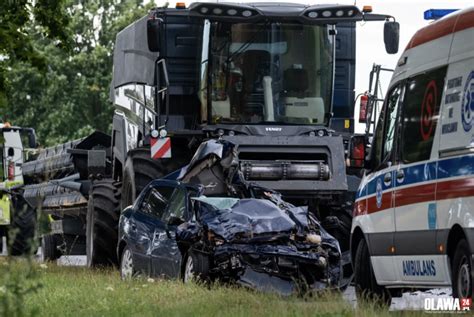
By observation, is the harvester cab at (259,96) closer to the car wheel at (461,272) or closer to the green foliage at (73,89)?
the car wheel at (461,272)

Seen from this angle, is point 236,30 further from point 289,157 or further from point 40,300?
point 40,300

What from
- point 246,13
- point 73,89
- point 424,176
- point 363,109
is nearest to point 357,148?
point 424,176

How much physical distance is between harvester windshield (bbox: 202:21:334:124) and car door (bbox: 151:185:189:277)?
4129mm

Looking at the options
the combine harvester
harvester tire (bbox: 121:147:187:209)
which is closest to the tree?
the combine harvester

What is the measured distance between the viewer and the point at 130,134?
960 inches

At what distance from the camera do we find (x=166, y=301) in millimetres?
14000

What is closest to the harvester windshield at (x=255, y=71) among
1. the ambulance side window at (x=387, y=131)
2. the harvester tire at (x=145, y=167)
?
the harvester tire at (x=145, y=167)

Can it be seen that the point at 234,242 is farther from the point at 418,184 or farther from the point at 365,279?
the point at 418,184

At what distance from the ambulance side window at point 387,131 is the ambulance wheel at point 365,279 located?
0.93m

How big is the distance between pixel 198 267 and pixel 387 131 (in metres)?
2.73

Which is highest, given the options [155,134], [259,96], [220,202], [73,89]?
[259,96]

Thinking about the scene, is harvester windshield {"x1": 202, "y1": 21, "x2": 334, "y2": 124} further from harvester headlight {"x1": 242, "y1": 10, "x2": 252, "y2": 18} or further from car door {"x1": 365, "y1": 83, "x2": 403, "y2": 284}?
car door {"x1": 365, "y1": 83, "x2": 403, "y2": 284}

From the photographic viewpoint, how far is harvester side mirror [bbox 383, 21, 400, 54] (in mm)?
21375

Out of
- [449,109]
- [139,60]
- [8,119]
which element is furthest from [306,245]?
[8,119]
